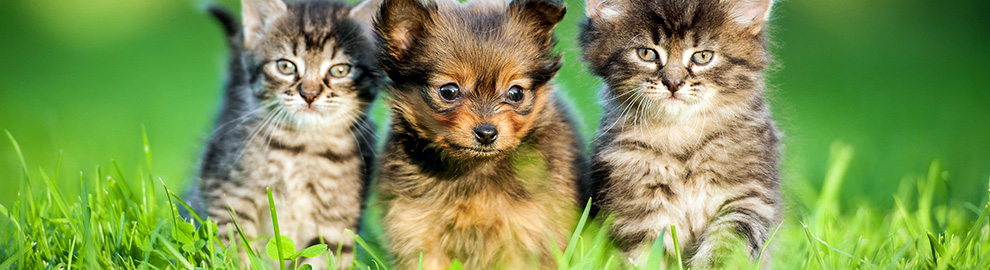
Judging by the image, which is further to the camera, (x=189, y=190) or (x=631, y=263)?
(x=189, y=190)

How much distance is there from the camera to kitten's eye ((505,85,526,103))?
254cm

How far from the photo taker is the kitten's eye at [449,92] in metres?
2.51

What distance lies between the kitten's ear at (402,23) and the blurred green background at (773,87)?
0.59 metres

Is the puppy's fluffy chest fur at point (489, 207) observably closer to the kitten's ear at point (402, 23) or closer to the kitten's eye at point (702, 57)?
the kitten's ear at point (402, 23)

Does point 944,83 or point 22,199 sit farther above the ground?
point 22,199

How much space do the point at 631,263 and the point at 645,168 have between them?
0.32 metres

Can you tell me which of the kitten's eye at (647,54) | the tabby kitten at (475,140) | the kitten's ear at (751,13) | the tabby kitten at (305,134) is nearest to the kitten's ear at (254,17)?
the tabby kitten at (305,134)

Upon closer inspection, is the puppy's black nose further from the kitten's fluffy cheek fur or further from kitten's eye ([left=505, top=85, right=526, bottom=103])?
the kitten's fluffy cheek fur

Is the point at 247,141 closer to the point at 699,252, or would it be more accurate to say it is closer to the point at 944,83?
the point at 699,252

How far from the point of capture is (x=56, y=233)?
278 cm

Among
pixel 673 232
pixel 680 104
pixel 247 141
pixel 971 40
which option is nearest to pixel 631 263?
pixel 673 232

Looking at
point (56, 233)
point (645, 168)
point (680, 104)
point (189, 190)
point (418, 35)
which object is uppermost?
point (418, 35)

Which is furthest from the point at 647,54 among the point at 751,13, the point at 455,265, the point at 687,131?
the point at 455,265

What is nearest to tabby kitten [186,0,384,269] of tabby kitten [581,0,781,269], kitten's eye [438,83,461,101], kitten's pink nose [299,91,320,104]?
kitten's pink nose [299,91,320,104]
